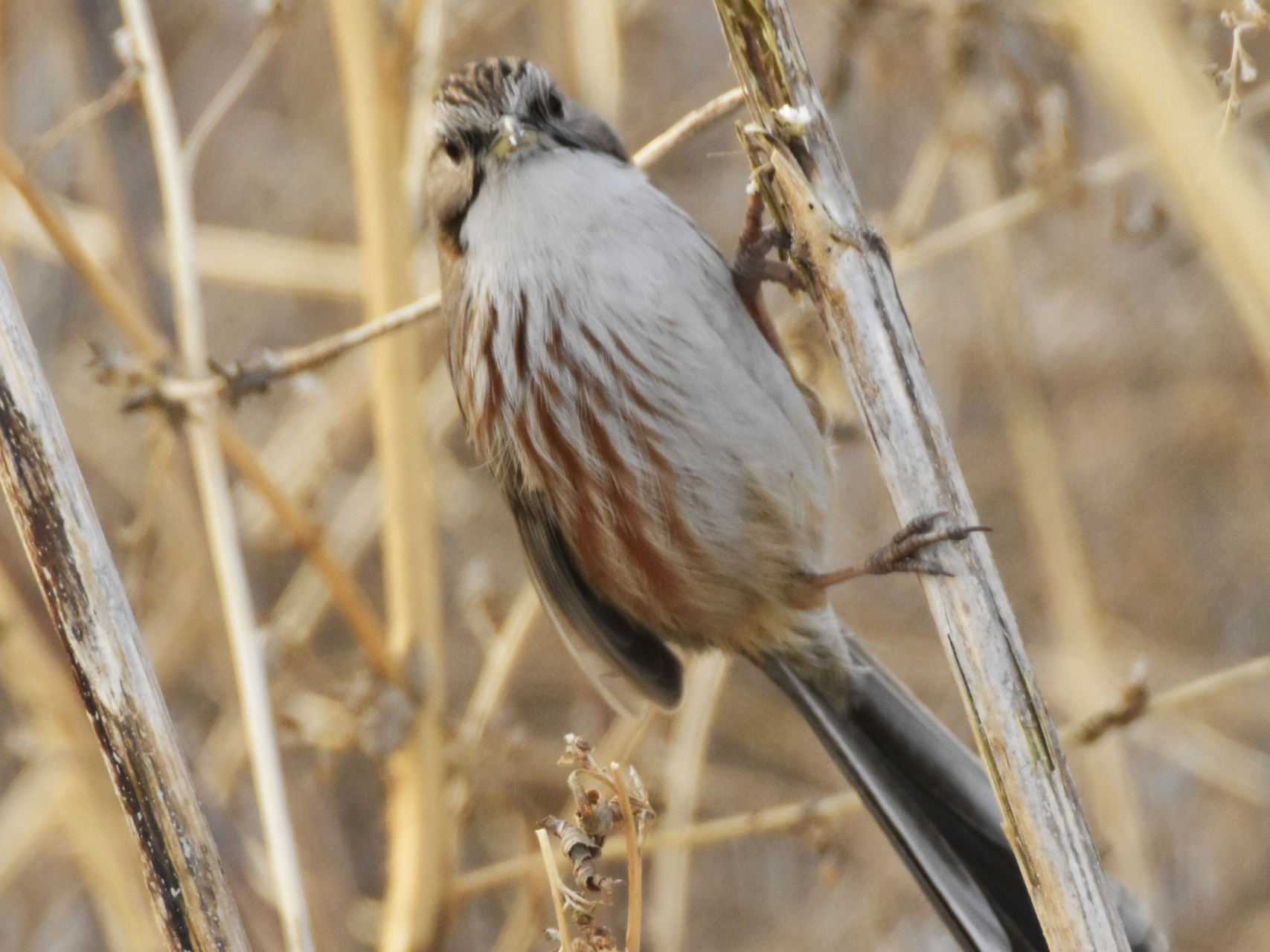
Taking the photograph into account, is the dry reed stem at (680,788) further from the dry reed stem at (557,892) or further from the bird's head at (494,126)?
the dry reed stem at (557,892)

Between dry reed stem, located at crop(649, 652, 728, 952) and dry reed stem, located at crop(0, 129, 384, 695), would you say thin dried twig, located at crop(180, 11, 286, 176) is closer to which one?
dry reed stem, located at crop(0, 129, 384, 695)

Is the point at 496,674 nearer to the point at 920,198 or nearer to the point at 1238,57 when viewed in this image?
the point at 920,198

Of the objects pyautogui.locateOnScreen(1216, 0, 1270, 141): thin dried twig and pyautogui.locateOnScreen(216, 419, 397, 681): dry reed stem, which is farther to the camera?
pyautogui.locateOnScreen(216, 419, 397, 681): dry reed stem

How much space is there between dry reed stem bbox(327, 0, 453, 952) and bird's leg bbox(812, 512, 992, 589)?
1120 millimetres

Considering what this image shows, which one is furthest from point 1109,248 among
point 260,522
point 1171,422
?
point 260,522

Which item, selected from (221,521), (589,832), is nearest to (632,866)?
(589,832)

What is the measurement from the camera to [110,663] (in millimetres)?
1652

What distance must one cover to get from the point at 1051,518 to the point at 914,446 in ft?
6.26

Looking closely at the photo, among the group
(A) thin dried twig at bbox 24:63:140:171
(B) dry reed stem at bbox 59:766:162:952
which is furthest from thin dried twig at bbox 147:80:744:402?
(B) dry reed stem at bbox 59:766:162:952

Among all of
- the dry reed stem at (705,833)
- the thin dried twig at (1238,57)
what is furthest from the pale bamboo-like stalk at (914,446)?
the dry reed stem at (705,833)

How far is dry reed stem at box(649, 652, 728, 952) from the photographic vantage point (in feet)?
10.1

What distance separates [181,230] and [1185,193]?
185 centimetres

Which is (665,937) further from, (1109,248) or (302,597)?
(1109,248)

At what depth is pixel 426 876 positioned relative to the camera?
2.75 metres
